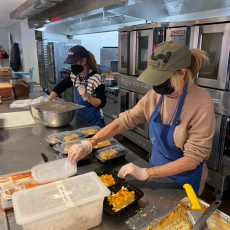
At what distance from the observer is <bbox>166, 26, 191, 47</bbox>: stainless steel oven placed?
2.59 m

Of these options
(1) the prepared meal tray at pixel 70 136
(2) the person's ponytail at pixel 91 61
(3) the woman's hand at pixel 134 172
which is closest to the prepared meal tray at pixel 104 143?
(1) the prepared meal tray at pixel 70 136

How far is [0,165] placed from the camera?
4.90 feet

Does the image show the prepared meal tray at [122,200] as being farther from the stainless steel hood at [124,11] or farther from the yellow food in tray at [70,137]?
the stainless steel hood at [124,11]

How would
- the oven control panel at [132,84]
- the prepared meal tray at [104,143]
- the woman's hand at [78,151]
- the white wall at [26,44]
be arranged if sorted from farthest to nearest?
the white wall at [26,44]
the oven control panel at [132,84]
the prepared meal tray at [104,143]
the woman's hand at [78,151]

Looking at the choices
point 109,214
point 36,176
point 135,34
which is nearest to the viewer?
point 109,214

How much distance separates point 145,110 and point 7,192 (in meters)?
1.03

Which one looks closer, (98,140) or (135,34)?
(98,140)

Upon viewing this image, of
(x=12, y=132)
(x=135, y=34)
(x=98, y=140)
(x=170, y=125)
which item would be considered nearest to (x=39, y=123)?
(x=12, y=132)

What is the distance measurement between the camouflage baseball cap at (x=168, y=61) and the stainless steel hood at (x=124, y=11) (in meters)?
1.65

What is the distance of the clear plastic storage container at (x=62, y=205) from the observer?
0.81m

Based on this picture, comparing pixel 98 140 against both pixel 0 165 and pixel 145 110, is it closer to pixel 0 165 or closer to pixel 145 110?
pixel 145 110

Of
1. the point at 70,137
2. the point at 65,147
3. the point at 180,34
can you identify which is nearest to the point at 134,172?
the point at 65,147

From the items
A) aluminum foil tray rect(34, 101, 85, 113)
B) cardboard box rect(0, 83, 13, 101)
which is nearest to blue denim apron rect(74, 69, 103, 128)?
aluminum foil tray rect(34, 101, 85, 113)

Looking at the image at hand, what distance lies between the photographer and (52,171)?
46.9 inches
